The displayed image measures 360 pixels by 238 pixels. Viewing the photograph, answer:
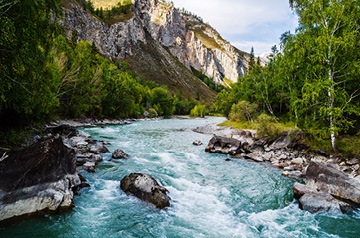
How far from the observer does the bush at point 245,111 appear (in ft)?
167

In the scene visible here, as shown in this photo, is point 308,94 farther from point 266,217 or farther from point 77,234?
point 77,234

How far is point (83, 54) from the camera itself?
49.6 meters

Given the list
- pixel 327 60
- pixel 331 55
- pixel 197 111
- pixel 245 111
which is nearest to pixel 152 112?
pixel 197 111

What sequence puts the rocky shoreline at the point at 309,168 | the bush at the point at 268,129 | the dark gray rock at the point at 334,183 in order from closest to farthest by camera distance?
the rocky shoreline at the point at 309,168 → the dark gray rock at the point at 334,183 → the bush at the point at 268,129

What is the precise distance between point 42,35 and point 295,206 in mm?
16445

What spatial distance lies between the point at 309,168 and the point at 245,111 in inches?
1470

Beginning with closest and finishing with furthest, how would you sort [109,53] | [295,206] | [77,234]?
[77,234] → [295,206] → [109,53]

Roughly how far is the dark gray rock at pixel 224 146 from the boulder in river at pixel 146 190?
16019mm

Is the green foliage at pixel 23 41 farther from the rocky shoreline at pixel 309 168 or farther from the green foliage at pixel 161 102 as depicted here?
the green foliage at pixel 161 102

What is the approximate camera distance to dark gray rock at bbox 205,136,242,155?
91.3 ft

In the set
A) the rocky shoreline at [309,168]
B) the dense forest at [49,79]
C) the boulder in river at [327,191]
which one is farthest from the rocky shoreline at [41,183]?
the rocky shoreline at [309,168]

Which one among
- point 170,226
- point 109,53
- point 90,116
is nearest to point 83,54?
point 90,116

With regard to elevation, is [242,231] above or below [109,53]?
A: below

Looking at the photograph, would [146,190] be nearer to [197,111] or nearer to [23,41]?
[23,41]
